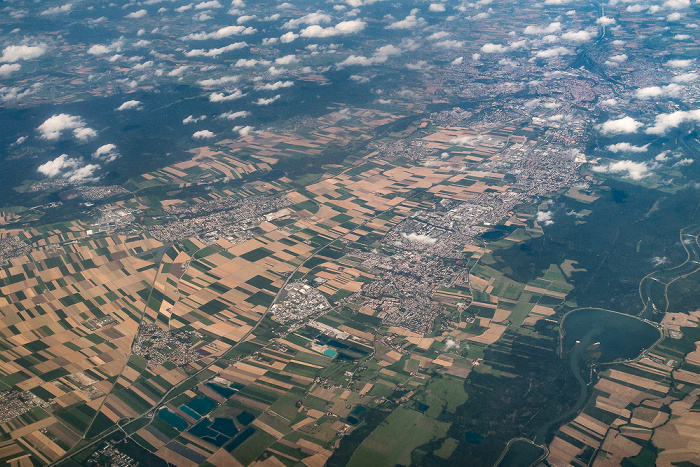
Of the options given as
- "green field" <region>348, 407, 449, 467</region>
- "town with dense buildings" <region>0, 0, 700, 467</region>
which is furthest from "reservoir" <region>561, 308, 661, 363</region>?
"green field" <region>348, 407, 449, 467</region>

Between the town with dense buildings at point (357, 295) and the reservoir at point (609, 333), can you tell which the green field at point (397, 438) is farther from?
the reservoir at point (609, 333)

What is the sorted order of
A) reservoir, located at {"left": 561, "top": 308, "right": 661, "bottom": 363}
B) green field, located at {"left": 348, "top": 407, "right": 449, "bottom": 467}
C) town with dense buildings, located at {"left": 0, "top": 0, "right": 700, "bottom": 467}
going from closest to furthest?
1. green field, located at {"left": 348, "top": 407, "right": 449, "bottom": 467}
2. town with dense buildings, located at {"left": 0, "top": 0, "right": 700, "bottom": 467}
3. reservoir, located at {"left": 561, "top": 308, "right": 661, "bottom": 363}

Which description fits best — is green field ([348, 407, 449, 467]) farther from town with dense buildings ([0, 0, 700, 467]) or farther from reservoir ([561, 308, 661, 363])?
reservoir ([561, 308, 661, 363])

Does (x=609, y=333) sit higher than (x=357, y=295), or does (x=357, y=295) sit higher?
(x=357, y=295)

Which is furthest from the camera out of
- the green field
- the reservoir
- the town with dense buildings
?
the reservoir

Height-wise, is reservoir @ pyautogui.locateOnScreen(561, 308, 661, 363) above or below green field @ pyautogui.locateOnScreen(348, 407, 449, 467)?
below

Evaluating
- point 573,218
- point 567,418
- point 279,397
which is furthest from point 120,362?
point 573,218

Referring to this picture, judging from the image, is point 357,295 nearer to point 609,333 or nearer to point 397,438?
point 397,438

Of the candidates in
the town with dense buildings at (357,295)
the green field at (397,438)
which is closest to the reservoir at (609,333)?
the town with dense buildings at (357,295)

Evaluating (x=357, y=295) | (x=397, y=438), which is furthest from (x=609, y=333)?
(x=357, y=295)
